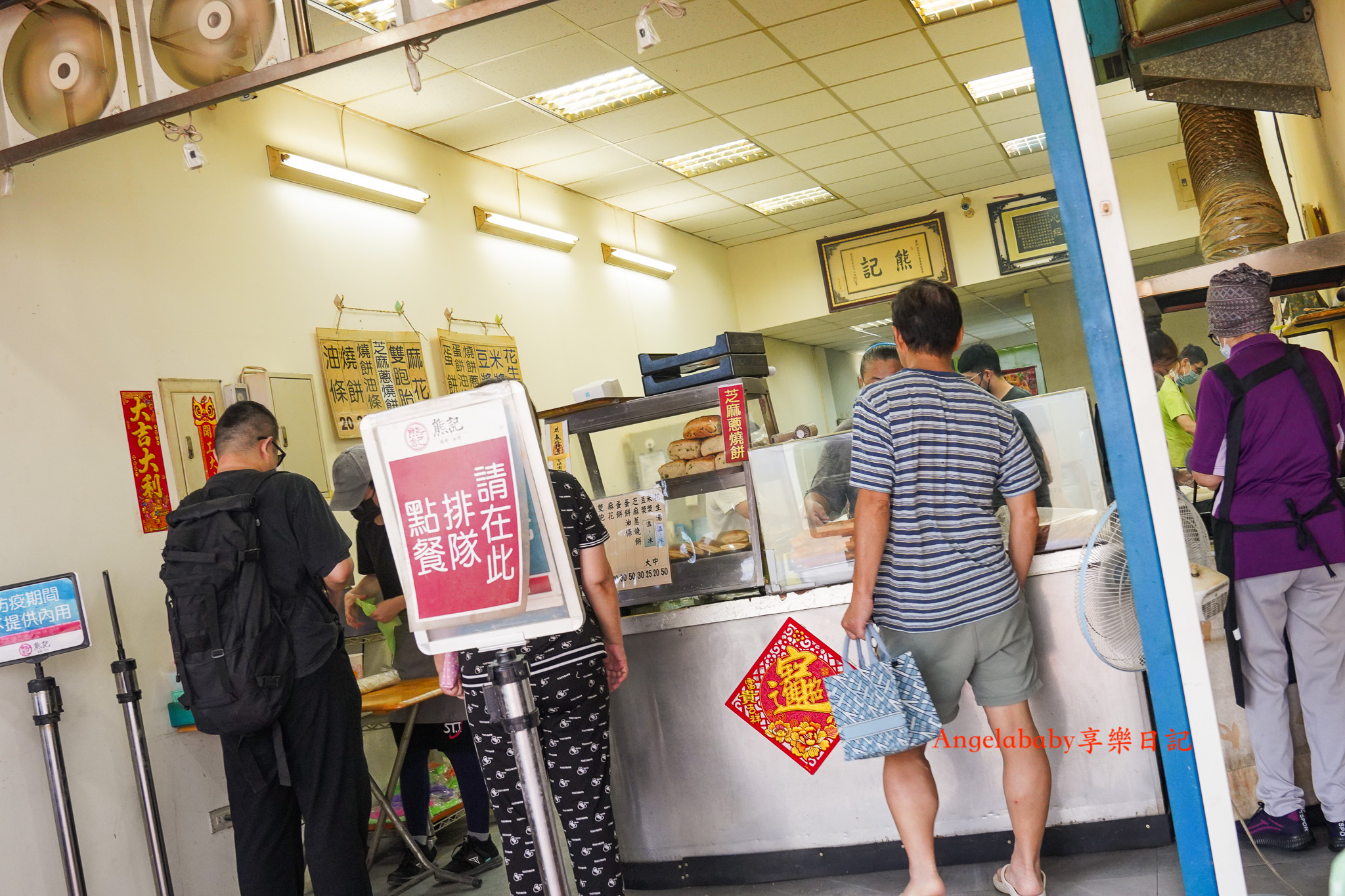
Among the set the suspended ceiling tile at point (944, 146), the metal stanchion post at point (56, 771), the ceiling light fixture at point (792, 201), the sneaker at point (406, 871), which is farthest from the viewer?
the ceiling light fixture at point (792, 201)

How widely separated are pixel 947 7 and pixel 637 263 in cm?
322

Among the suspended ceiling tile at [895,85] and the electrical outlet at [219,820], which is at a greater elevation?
the suspended ceiling tile at [895,85]

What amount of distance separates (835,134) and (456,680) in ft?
17.2

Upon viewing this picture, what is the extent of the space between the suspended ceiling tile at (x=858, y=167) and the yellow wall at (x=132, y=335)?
3.47 metres

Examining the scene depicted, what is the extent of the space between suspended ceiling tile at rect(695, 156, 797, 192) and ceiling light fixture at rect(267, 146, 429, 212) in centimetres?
256

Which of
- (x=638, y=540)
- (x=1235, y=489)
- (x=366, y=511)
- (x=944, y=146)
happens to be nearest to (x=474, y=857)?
(x=366, y=511)

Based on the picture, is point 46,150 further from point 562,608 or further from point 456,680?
point 562,608

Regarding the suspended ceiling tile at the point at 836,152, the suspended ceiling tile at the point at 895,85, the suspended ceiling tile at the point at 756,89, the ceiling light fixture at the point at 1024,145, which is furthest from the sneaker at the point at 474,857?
the ceiling light fixture at the point at 1024,145

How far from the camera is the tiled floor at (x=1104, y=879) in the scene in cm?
267

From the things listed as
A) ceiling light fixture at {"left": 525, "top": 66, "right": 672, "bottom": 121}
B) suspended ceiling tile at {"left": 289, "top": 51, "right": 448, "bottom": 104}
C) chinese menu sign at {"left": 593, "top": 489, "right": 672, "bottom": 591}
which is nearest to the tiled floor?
chinese menu sign at {"left": 593, "top": 489, "right": 672, "bottom": 591}

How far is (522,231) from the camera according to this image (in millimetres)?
6387

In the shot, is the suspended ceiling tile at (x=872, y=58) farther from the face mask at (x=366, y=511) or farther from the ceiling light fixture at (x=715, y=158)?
the face mask at (x=366, y=511)

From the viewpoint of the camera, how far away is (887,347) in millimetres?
4160

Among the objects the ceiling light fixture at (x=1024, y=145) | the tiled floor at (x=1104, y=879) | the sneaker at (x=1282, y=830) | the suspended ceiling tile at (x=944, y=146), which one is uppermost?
the suspended ceiling tile at (x=944, y=146)
